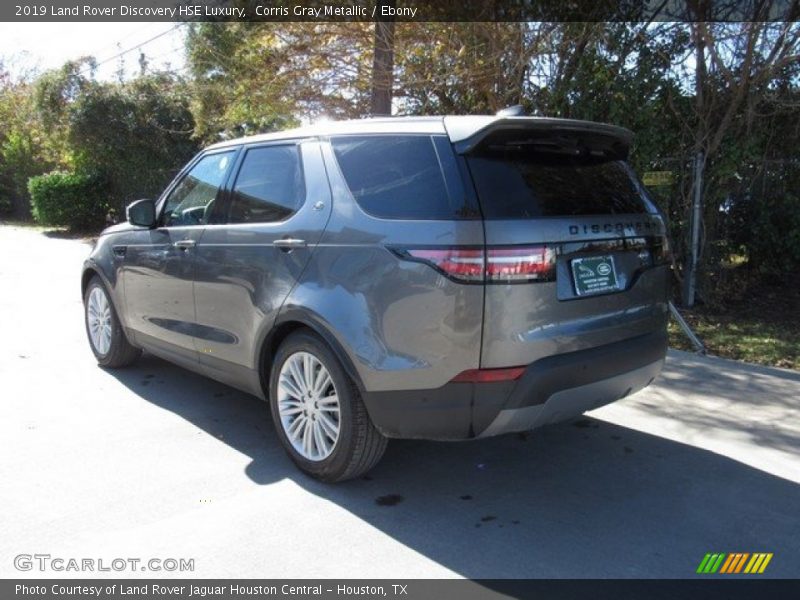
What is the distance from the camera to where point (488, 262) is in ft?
10.0

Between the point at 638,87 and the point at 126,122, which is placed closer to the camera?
the point at 638,87

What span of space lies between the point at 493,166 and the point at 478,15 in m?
5.91

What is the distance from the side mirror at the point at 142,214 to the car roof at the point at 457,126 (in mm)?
1552

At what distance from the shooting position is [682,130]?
8.18 metres

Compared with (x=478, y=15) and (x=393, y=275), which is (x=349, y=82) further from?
(x=393, y=275)

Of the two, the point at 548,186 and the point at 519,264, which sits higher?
the point at 548,186

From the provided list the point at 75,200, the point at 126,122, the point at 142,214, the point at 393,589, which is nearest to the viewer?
the point at 393,589

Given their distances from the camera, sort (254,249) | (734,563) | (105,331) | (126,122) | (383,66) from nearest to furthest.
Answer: (734,563) → (254,249) → (105,331) → (383,66) → (126,122)

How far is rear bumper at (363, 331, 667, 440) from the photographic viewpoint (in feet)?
10.3

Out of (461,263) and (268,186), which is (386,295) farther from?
(268,186)

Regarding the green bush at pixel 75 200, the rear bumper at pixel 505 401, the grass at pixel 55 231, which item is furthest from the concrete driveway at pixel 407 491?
the green bush at pixel 75 200

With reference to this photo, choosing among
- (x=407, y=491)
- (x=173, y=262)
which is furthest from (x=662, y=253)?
(x=173, y=262)

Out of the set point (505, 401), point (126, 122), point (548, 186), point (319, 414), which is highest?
point (126, 122)

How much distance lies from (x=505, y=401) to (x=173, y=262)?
2.71 m
